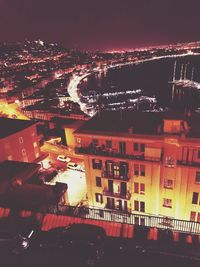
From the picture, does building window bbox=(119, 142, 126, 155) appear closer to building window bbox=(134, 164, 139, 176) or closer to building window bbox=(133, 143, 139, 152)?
building window bbox=(133, 143, 139, 152)

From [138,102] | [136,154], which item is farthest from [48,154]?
[138,102]

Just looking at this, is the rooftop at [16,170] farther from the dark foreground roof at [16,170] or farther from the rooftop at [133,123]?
the rooftop at [133,123]

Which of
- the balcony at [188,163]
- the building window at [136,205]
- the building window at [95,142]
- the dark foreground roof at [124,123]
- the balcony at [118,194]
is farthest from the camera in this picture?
the building window at [136,205]

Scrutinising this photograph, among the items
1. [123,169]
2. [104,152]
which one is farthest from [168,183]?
[104,152]

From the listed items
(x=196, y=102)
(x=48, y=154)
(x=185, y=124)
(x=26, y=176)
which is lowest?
(x=196, y=102)

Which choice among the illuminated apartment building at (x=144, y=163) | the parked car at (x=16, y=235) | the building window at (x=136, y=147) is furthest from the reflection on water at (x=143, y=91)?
the parked car at (x=16, y=235)

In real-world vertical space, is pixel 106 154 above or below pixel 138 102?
above

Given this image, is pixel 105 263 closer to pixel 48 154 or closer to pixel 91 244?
pixel 91 244
